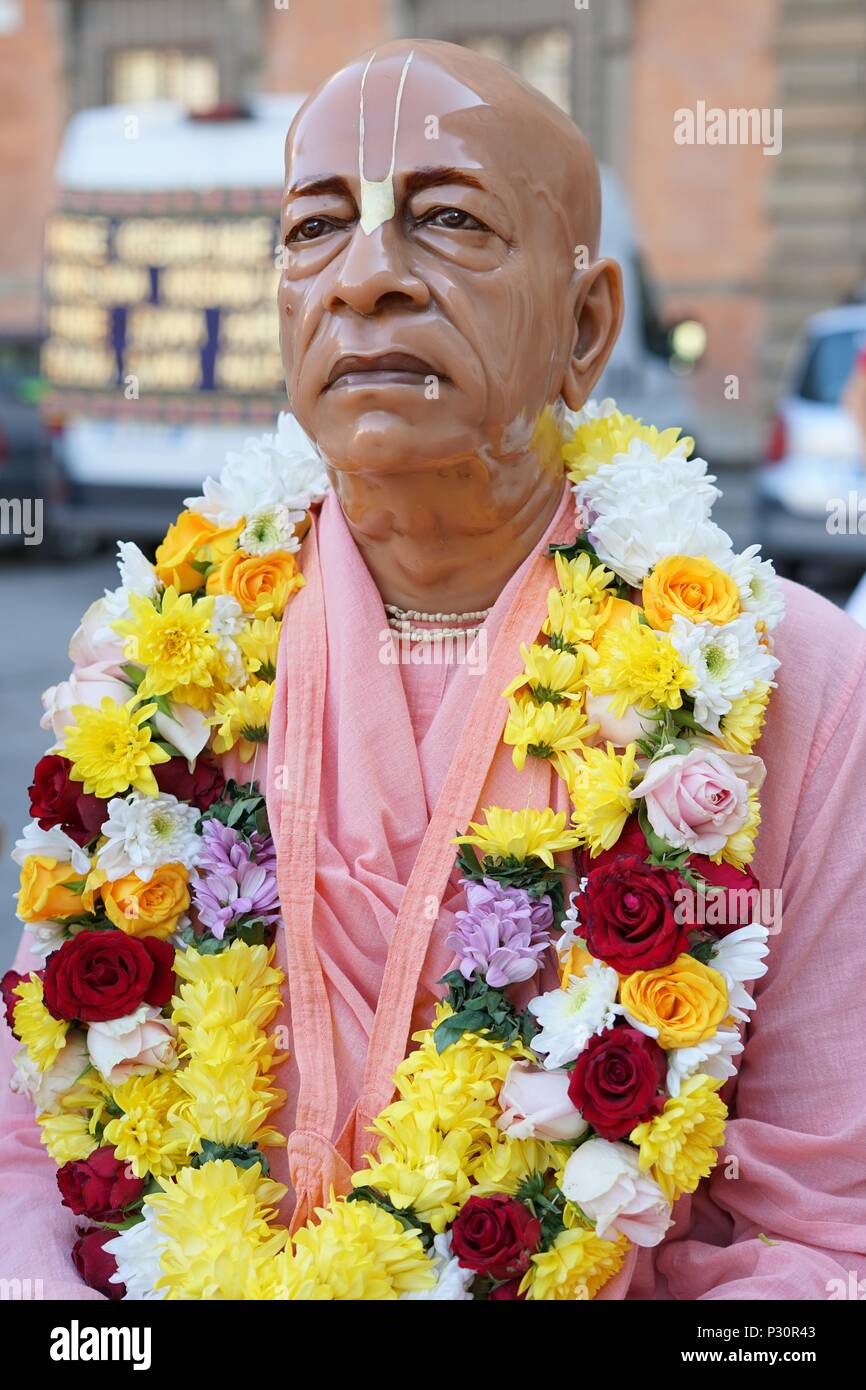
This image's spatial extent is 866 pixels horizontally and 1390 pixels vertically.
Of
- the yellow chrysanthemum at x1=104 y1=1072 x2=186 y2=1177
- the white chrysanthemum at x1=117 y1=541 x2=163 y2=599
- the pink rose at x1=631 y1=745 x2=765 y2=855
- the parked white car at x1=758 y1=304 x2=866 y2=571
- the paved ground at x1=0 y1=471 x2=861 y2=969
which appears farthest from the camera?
the parked white car at x1=758 y1=304 x2=866 y2=571

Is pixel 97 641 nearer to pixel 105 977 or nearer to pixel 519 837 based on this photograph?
pixel 105 977

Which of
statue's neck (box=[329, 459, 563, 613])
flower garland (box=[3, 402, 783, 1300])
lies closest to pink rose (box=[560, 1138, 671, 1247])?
flower garland (box=[3, 402, 783, 1300])

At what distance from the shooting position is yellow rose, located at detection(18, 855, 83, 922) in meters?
2.03

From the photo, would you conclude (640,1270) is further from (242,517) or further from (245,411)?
(245,411)

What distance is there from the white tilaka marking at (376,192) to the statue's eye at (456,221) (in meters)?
0.05

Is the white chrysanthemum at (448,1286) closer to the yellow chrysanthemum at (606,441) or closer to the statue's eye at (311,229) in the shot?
the yellow chrysanthemum at (606,441)

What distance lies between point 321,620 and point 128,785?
1.07 feet

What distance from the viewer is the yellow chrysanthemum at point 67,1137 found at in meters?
1.97

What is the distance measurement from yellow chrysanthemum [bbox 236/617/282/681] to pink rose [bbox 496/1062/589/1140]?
61 cm

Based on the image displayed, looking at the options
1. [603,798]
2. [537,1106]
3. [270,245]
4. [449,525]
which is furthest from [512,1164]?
[270,245]

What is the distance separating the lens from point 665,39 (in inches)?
620

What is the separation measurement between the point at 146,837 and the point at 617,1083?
66cm

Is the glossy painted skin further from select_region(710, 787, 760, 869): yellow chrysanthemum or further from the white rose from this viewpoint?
the white rose
